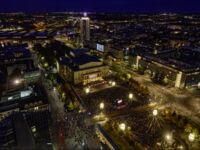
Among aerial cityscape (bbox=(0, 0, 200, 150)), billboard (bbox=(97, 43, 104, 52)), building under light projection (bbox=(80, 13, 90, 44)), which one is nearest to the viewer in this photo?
aerial cityscape (bbox=(0, 0, 200, 150))

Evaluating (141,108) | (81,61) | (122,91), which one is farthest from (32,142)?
(81,61)

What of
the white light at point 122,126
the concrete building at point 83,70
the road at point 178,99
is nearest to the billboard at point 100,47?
the concrete building at point 83,70

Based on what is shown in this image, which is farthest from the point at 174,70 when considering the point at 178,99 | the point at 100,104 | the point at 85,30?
the point at 85,30

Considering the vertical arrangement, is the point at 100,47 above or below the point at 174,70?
below

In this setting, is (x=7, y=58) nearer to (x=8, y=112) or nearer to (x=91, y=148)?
(x=8, y=112)

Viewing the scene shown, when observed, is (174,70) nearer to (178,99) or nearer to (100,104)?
(178,99)

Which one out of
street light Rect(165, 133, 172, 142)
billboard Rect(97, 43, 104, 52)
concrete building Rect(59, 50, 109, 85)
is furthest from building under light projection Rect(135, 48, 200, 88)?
billboard Rect(97, 43, 104, 52)

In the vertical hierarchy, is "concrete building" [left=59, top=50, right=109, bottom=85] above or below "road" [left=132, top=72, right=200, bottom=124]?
above

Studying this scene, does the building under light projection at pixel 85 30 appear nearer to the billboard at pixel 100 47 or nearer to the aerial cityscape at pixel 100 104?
the billboard at pixel 100 47

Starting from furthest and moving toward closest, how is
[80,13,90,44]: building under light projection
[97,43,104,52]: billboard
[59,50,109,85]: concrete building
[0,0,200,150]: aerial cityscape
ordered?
[80,13,90,44]: building under light projection → [97,43,104,52]: billboard → [59,50,109,85]: concrete building → [0,0,200,150]: aerial cityscape

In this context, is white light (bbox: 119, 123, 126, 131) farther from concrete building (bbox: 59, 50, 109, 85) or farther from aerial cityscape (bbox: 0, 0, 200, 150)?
concrete building (bbox: 59, 50, 109, 85)

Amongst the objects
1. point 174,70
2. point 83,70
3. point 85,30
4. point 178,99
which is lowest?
point 178,99
